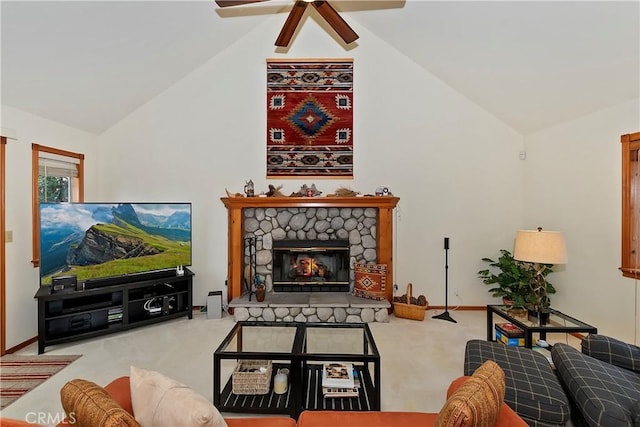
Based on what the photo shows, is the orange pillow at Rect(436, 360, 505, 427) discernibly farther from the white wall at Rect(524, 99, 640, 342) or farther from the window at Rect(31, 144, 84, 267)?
the window at Rect(31, 144, 84, 267)

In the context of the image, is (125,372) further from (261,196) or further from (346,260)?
(346,260)

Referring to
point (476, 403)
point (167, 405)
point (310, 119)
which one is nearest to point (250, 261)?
point (310, 119)

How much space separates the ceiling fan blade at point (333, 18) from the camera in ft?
7.74

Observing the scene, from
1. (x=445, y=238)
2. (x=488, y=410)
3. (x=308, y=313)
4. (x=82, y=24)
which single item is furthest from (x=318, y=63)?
(x=488, y=410)

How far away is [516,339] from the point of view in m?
2.66

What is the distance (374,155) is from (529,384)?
10.6 feet

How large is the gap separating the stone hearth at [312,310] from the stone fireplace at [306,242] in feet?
0.43

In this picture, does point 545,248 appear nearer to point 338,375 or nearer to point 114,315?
point 338,375

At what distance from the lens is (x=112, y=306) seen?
11.2 feet

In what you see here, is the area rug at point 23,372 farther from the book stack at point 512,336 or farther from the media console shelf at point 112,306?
the book stack at point 512,336

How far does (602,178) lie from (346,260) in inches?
117

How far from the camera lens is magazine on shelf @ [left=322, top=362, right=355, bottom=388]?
2037 mm

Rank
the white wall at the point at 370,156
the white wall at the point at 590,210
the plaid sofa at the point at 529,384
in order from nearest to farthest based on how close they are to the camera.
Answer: the plaid sofa at the point at 529,384 → the white wall at the point at 590,210 → the white wall at the point at 370,156

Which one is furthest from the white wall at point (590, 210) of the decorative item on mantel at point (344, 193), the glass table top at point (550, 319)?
the decorative item on mantel at point (344, 193)
